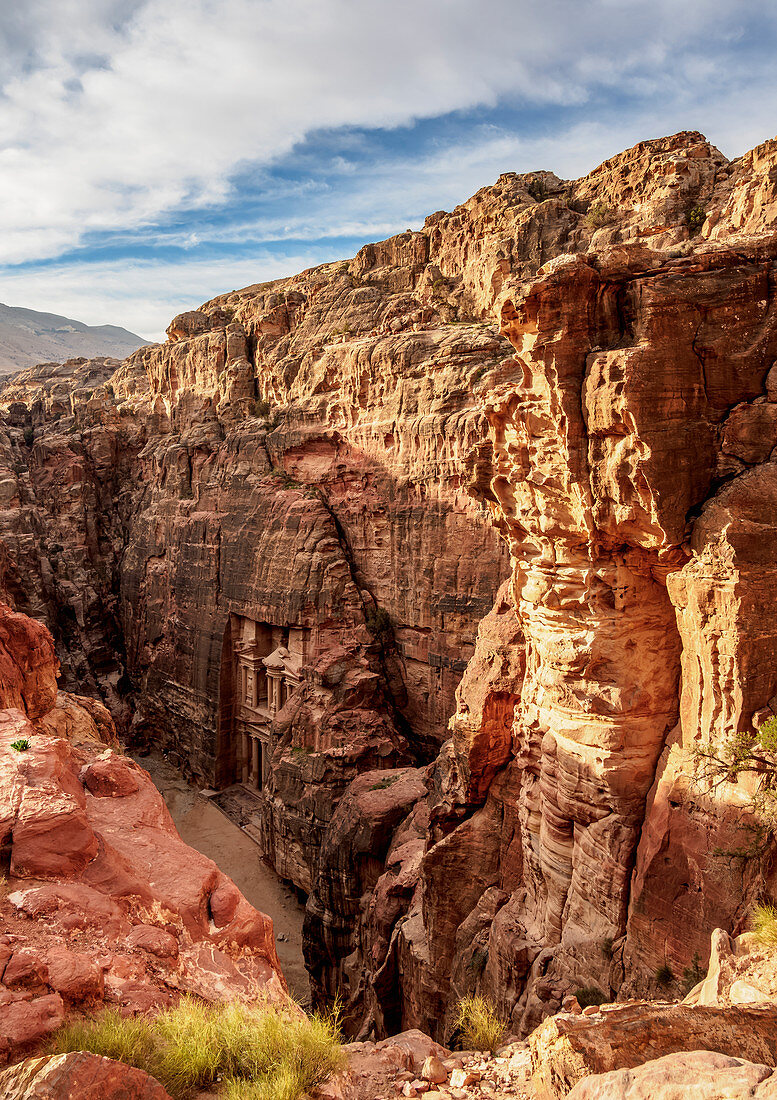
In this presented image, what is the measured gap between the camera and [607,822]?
33.3 ft

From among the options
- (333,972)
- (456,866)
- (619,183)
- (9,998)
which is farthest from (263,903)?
(619,183)

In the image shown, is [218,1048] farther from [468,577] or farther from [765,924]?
[468,577]

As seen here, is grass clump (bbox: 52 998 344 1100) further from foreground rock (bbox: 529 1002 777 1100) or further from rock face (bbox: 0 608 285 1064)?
foreground rock (bbox: 529 1002 777 1100)

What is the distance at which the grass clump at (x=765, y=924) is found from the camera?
689 centimetres

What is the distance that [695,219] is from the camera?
24469 millimetres

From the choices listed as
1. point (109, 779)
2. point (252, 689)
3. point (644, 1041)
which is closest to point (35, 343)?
point (252, 689)

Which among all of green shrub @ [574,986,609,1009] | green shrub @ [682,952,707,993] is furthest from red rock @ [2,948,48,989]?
green shrub @ [574,986,609,1009]

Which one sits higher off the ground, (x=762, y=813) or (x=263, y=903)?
(x=762, y=813)

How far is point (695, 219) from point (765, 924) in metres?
25.1

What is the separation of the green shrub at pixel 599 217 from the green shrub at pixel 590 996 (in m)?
28.4

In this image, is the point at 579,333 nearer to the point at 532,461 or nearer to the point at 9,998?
the point at 532,461

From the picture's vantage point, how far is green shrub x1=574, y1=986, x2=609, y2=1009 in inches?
364

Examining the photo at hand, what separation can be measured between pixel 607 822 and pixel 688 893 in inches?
65.6

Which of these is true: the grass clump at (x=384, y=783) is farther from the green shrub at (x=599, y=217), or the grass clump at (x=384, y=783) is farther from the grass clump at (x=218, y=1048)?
the green shrub at (x=599, y=217)
